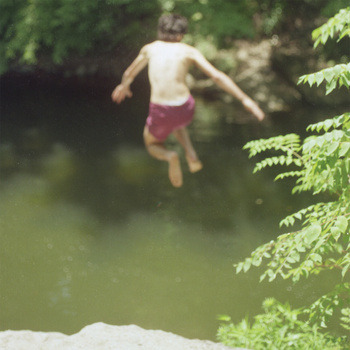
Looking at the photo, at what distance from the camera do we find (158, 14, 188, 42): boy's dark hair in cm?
385

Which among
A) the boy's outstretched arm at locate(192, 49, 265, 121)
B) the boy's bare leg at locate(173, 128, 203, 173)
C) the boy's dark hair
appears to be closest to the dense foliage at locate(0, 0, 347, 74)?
the boy's bare leg at locate(173, 128, 203, 173)

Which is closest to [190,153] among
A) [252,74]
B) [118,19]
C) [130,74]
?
[130,74]

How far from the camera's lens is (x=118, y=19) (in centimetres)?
1259

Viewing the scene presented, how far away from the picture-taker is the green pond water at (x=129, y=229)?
5332 millimetres

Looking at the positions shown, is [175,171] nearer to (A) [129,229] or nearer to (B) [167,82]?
(B) [167,82]

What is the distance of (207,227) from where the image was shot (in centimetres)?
683

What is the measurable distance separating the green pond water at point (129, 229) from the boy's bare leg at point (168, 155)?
56.2 inches

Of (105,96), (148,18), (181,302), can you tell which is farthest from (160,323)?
(105,96)

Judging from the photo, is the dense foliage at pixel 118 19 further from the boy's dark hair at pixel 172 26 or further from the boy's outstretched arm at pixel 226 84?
the boy's outstretched arm at pixel 226 84

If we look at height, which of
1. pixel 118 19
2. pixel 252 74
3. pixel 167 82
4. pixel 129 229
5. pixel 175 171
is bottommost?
pixel 175 171

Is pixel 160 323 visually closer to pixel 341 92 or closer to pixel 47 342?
pixel 47 342

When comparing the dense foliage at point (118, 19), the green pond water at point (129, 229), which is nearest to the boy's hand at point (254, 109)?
the green pond water at point (129, 229)

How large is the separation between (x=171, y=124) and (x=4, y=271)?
263 centimetres

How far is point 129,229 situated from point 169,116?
9.37 ft
